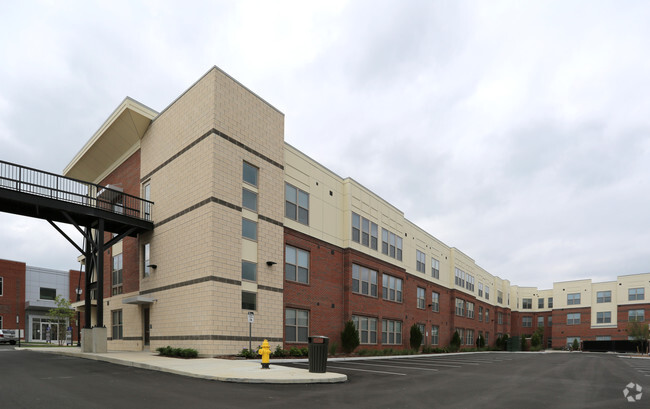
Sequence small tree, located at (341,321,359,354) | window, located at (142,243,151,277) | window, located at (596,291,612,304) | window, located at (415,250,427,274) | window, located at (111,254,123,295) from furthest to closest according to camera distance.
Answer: window, located at (596,291,612,304)
window, located at (415,250,427,274)
window, located at (111,254,123,295)
small tree, located at (341,321,359,354)
window, located at (142,243,151,277)

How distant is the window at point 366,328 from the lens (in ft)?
98.3

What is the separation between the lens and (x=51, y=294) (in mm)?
63125

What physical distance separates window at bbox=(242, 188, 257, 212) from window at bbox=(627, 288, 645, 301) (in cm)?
6891

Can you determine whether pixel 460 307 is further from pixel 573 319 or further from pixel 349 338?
pixel 573 319

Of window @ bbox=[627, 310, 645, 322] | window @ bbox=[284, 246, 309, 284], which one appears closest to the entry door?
window @ bbox=[284, 246, 309, 284]

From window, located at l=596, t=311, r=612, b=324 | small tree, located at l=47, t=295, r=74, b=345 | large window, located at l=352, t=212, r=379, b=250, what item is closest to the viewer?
large window, located at l=352, t=212, r=379, b=250

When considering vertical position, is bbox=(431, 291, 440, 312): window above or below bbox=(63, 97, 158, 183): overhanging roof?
below

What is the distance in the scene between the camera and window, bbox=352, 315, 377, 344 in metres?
30.0

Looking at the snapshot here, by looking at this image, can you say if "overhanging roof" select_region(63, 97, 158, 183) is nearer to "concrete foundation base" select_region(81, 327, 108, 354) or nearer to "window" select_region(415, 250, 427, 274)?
"concrete foundation base" select_region(81, 327, 108, 354)

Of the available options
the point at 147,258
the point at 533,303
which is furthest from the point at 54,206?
the point at 533,303

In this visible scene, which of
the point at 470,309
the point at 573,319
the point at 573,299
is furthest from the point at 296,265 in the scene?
the point at 573,299

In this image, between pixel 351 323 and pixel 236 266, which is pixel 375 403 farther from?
pixel 351 323

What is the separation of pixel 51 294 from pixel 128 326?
46356mm

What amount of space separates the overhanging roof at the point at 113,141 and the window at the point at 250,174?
7402mm
